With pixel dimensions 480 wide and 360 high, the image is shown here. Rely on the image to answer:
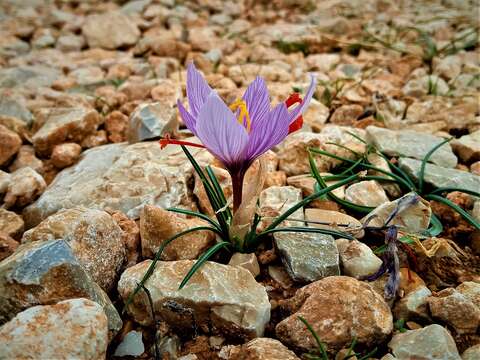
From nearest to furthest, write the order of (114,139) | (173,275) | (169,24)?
1. (173,275)
2. (114,139)
3. (169,24)

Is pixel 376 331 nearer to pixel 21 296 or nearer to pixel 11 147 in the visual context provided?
pixel 21 296

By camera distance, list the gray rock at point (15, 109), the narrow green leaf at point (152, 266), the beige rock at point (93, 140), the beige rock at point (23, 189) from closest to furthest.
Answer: the narrow green leaf at point (152, 266)
the beige rock at point (23, 189)
the beige rock at point (93, 140)
the gray rock at point (15, 109)

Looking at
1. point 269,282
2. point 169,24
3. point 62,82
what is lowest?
point 269,282

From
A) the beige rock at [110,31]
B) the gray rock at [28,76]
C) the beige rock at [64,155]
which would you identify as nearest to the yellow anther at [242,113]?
the beige rock at [64,155]

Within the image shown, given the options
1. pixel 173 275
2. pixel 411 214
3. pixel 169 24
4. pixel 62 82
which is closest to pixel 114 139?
pixel 62 82

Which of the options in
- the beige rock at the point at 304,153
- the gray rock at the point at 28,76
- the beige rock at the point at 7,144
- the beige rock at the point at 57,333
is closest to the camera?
the beige rock at the point at 57,333

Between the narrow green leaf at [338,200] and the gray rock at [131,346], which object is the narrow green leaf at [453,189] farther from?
the gray rock at [131,346]
